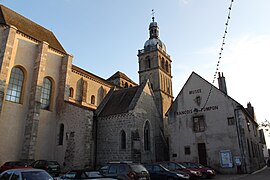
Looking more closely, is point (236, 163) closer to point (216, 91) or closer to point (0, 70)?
point (216, 91)

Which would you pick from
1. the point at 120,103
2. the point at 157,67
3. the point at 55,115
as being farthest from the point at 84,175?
the point at 157,67

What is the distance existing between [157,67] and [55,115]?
2234 centimetres

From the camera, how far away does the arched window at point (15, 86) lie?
20.9m

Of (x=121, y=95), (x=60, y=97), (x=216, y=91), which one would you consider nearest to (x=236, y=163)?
(x=216, y=91)

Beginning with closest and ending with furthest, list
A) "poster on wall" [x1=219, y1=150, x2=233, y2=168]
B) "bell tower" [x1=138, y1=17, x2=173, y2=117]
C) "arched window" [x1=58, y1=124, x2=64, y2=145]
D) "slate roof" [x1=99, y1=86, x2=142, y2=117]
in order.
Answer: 1. "poster on wall" [x1=219, y1=150, x2=233, y2=168]
2. "slate roof" [x1=99, y1=86, x2=142, y2=117]
3. "arched window" [x1=58, y1=124, x2=64, y2=145]
4. "bell tower" [x1=138, y1=17, x2=173, y2=117]

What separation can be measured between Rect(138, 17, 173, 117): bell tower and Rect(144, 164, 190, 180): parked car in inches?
950

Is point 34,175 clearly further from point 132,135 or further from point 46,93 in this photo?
point 46,93

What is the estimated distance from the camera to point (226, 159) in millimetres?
19406

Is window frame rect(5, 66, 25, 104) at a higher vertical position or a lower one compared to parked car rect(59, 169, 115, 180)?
higher

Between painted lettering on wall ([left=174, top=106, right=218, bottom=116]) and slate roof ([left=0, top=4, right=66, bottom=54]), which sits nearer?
painted lettering on wall ([left=174, top=106, right=218, bottom=116])

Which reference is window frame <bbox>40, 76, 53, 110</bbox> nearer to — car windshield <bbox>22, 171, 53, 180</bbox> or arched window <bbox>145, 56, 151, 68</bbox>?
car windshield <bbox>22, 171, 53, 180</bbox>

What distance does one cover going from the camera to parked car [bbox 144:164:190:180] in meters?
12.9

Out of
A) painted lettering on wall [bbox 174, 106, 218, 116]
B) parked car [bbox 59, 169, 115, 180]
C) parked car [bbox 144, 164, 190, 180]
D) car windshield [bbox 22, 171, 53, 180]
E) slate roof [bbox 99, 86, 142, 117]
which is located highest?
slate roof [bbox 99, 86, 142, 117]

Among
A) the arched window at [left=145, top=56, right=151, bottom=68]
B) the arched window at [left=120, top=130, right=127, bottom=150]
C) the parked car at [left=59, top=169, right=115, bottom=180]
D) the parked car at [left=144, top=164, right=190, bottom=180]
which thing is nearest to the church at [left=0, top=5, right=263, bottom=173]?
the arched window at [left=120, top=130, right=127, bottom=150]
